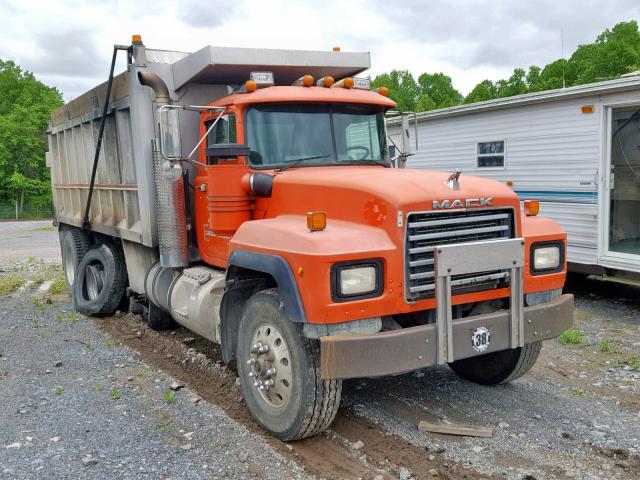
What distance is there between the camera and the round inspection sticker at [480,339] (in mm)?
4242

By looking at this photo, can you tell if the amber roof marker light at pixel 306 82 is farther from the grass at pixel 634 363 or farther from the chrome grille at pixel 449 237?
the grass at pixel 634 363

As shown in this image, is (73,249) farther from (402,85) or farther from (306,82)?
(402,85)

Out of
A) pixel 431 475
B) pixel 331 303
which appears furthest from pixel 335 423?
pixel 331 303

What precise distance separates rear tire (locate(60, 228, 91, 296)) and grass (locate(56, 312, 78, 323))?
102cm

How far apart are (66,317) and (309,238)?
575 centimetres

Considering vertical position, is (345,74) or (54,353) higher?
(345,74)

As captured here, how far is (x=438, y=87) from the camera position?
62.9m

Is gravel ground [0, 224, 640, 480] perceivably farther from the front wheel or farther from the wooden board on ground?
the front wheel

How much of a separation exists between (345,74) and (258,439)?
4.16m

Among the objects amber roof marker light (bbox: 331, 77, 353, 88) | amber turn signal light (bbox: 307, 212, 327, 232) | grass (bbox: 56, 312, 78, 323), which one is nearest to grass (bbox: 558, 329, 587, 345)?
amber roof marker light (bbox: 331, 77, 353, 88)

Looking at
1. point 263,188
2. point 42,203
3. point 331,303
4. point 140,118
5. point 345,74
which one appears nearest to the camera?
point 331,303

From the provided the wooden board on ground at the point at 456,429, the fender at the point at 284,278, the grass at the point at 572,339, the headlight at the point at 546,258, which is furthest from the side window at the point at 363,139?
the grass at the point at 572,339

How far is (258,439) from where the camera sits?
4.50m

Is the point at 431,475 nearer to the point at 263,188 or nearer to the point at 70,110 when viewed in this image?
the point at 263,188
